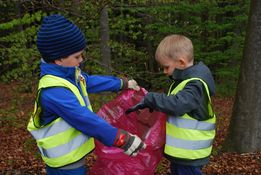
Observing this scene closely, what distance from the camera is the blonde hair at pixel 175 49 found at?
3.38 m

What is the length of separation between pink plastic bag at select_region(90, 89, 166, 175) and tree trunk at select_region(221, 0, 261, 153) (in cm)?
309

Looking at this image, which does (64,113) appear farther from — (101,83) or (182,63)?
(182,63)

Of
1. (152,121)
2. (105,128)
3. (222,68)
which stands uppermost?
(105,128)

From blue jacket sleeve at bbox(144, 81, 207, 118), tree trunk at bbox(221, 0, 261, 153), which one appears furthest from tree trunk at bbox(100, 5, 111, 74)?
Result: blue jacket sleeve at bbox(144, 81, 207, 118)

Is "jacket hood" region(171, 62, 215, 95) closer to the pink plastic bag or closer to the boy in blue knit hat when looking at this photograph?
the pink plastic bag

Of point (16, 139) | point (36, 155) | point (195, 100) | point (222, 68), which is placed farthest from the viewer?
point (222, 68)

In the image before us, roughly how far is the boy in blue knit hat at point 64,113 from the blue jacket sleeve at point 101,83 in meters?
0.43

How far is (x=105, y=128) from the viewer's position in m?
2.94

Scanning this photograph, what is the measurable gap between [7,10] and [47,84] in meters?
19.2

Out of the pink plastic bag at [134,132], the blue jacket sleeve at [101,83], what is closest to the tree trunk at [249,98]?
the pink plastic bag at [134,132]

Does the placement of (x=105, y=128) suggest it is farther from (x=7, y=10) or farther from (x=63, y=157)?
(x=7, y=10)

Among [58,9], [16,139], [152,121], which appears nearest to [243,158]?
[152,121]

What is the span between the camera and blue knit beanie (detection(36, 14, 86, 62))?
2.97 meters

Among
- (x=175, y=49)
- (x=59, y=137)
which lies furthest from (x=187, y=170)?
(x=59, y=137)
